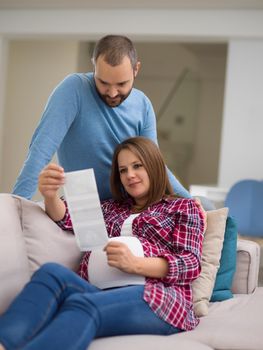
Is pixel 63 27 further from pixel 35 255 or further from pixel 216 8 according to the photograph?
Result: pixel 35 255

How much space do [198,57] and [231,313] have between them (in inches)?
295

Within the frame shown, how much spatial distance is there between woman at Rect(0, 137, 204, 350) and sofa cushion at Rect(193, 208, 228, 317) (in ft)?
0.54

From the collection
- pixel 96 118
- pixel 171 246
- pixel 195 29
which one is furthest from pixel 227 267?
pixel 195 29

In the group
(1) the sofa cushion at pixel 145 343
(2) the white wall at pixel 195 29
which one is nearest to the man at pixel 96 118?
(1) the sofa cushion at pixel 145 343

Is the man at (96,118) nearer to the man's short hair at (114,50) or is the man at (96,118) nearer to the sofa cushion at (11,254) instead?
the man's short hair at (114,50)

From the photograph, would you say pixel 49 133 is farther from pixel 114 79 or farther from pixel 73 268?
pixel 73 268

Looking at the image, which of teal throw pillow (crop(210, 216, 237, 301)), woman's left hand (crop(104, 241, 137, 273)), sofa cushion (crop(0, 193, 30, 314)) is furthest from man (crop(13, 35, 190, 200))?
woman's left hand (crop(104, 241, 137, 273))

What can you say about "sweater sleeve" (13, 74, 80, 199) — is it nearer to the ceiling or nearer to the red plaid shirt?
the red plaid shirt

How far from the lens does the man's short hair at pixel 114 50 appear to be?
6.88 feet

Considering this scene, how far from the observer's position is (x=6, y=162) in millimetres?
7773

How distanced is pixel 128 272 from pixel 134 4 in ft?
14.6

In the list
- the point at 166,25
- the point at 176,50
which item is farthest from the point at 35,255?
the point at 176,50

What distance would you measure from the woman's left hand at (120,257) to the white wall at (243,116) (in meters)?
4.15

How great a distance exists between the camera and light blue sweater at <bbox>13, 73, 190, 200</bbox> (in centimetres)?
217
